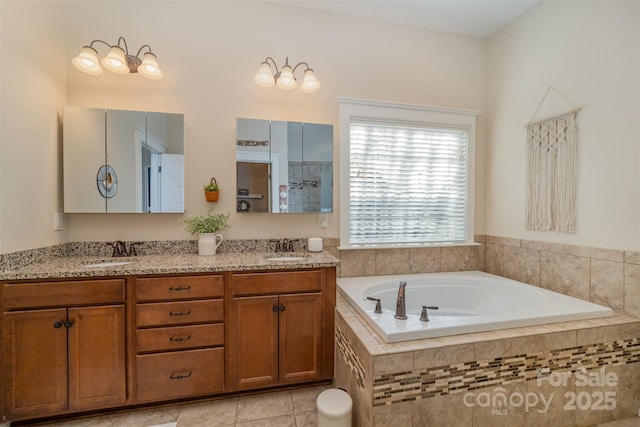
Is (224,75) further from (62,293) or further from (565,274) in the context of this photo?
(565,274)

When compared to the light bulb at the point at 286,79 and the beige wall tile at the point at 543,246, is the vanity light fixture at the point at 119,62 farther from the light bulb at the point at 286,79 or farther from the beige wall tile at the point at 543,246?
the beige wall tile at the point at 543,246

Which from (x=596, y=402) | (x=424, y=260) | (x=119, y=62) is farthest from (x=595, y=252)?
(x=119, y=62)

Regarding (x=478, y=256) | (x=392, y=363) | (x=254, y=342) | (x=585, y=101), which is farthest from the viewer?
(x=478, y=256)

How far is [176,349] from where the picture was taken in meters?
1.77

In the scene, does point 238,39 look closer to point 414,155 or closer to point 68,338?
point 414,155

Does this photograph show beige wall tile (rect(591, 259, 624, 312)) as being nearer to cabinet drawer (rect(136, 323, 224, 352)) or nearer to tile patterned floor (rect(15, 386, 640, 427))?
tile patterned floor (rect(15, 386, 640, 427))

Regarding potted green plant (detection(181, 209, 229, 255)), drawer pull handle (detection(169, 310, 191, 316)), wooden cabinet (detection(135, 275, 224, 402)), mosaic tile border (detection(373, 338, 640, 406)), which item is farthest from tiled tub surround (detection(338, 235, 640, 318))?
drawer pull handle (detection(169, 310, 191, 316))

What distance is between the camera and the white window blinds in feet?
8.42

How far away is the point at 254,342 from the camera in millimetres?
1871

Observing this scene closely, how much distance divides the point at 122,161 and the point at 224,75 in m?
1.06

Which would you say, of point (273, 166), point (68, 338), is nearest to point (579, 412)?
point (273, 166)

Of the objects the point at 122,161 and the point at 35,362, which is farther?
the point at 122,161

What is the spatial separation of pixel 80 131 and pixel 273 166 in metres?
1.41

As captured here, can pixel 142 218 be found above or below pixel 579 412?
above
